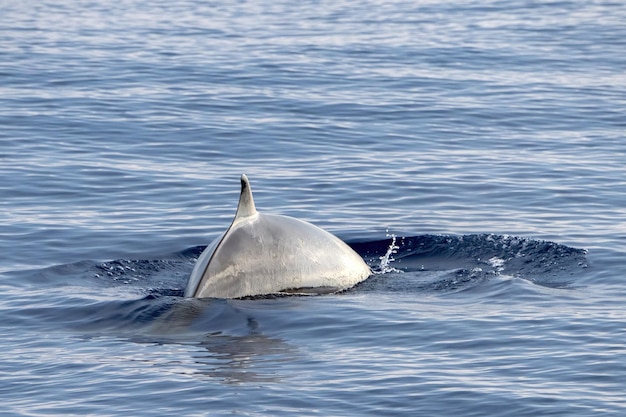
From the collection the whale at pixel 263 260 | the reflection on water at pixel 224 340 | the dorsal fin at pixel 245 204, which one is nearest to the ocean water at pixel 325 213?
the reflection on water at pixel 224 340

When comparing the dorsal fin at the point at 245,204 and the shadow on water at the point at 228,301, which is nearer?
the shadow on water at the point at 228,301

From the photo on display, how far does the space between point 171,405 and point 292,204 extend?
800 cm

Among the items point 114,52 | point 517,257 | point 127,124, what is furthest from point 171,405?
point 114,52

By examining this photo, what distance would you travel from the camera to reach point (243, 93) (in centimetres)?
2684

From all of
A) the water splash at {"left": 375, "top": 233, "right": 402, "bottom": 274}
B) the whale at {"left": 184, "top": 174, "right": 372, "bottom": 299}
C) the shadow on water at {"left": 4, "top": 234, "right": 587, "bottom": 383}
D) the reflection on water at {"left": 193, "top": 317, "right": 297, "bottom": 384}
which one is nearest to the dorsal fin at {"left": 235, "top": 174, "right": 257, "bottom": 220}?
the whale at {"left": 184, "top": 174, "right": 372, "bottom": 299}

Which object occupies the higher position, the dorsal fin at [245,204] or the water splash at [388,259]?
the dorsal fin at [245,204]

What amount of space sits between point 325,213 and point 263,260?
5.07 meters

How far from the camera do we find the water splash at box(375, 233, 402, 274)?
45.5 ft

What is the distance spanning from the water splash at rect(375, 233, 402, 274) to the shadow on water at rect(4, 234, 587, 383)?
13mm

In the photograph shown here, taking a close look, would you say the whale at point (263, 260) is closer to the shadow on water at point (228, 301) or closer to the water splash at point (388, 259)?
the shadow on water at point (228, 301)

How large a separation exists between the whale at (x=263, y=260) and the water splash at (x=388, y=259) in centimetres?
140

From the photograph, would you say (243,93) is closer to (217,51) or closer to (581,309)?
(217,51)

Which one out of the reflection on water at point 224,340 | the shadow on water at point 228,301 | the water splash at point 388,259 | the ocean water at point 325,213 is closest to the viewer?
the ocean water at point 325,213

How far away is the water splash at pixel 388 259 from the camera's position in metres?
13.9
